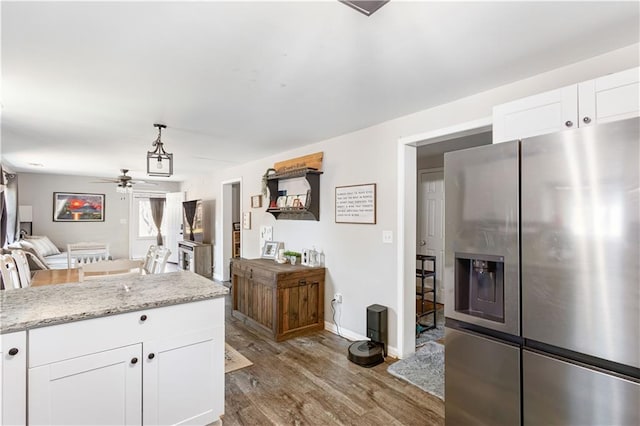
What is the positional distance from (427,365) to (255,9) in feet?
10.0

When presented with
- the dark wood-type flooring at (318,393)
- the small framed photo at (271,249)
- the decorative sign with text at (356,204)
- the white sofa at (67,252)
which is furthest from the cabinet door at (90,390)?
the white sofa at (67,252)

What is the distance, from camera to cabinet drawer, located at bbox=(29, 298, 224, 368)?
1.46 meters

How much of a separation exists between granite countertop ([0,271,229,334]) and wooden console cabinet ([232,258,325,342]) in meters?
1.39

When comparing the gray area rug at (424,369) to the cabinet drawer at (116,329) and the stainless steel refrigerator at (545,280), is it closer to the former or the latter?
the stainless steel refrigerator at (545,280)

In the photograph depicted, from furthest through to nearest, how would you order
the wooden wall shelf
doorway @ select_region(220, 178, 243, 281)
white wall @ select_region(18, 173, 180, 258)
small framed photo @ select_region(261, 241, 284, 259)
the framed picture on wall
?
the framed picture on wall, white wall @ select_region(18, 173, 180, 258), doorway @ select_region(220, 178, 243, 281), small framed photo @ select_region(261, 241, 284, 259), the wooden wall shelf

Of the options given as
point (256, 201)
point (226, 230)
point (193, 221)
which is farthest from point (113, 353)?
point (193, 221)

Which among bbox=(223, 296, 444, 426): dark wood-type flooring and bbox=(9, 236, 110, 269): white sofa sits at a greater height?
bbox=(9, 236, 110, 269): white sofa

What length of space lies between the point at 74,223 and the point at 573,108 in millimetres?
9612

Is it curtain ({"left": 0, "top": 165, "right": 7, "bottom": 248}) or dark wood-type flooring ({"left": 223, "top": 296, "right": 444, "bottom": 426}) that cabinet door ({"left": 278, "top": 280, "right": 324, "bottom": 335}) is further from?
curtain ({"left": 0, "top": 165, "right": 7, "bottom": 248})

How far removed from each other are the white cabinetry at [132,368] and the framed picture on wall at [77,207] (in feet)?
26.0

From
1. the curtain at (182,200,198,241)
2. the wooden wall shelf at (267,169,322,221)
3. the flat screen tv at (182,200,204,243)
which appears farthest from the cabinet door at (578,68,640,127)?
the curtain at (182,200,198,241)

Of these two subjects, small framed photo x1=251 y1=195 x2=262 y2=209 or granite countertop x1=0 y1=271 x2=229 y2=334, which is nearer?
granite countertop x1=0 y1=271 x2=229 y2=334

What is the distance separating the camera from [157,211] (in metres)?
9.68

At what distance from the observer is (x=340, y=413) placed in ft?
7.37
